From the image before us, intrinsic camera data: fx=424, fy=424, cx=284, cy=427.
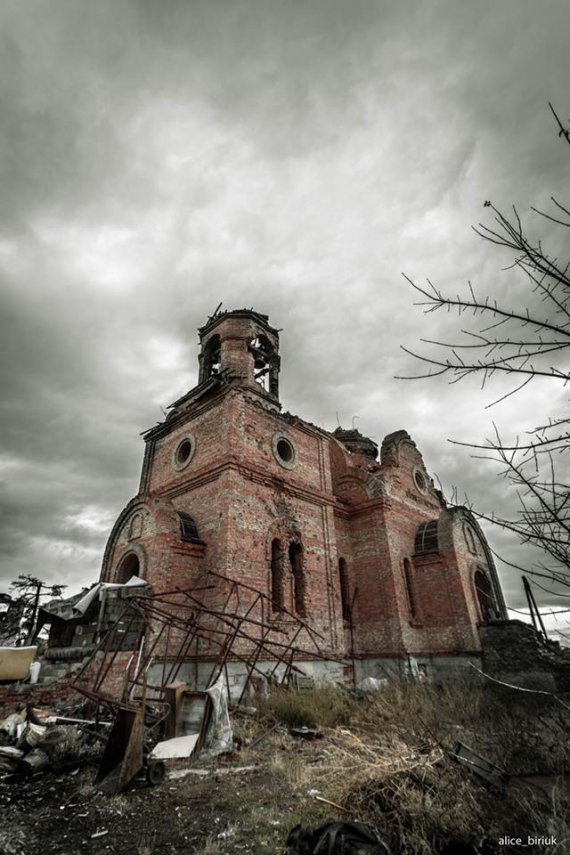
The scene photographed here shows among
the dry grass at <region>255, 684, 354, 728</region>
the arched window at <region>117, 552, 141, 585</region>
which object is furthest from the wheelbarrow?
the arched window at <region>117, 552, 141, 585</region>

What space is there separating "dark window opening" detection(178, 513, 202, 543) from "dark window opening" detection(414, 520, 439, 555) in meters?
8.27

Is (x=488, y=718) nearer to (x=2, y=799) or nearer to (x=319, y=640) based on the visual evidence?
(x=319, y=640)

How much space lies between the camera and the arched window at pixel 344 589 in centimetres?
1423

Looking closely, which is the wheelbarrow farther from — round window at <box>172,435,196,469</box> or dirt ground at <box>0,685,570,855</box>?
round window at <box>172,435,196,469</box>

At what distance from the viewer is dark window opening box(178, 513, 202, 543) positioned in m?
11.5

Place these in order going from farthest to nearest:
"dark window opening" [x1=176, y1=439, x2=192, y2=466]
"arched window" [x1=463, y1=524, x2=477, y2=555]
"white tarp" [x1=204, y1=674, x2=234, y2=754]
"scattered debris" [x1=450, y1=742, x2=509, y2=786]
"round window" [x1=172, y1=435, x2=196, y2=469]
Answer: "arched window" [x1=463, y1=524, x2=477, y2=555]
"dark window opening" [x1=176, y1=439, x2=192, y2=466]
"round window" [x1=172, y1=435, x2=196, y2=469]
"white tarp" [x1=204, y1=674, x2=234, y2=754]
"scattered debris" [x1=450, y1=742, x2=509, y2=786]

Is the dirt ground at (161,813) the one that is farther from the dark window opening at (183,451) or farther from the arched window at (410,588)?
the arched window at (410,588)

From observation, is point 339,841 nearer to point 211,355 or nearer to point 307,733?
point 307,733

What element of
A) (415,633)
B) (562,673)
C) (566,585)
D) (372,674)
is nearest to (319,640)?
Result: (372,674)

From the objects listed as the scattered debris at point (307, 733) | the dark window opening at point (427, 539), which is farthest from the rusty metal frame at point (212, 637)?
the dark window opening at point (427, 539)

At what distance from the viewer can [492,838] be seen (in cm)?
324

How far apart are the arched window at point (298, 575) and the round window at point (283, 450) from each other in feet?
8.64

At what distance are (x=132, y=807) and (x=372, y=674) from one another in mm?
10079

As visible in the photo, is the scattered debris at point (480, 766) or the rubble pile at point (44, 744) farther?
the rubble pile at point (44, 744)
